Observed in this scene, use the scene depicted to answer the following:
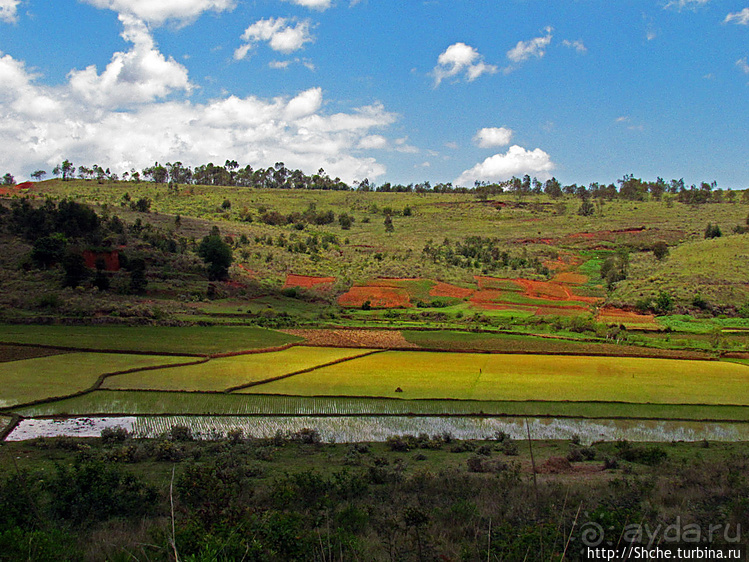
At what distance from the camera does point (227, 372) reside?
2914cm

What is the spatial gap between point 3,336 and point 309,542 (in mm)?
35709

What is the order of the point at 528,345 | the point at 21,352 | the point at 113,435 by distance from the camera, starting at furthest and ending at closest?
the point at 528,345 → the point at 21,352 → the point at 113,435

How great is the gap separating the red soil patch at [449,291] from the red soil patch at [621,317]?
16.5m

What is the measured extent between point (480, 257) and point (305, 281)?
31551 millimetres

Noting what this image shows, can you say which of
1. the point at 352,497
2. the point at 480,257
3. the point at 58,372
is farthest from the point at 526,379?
the point at 480,257

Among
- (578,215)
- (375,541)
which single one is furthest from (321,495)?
(578,215)

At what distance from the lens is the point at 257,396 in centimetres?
2539

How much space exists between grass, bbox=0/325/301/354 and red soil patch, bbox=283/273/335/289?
2692 centimetres

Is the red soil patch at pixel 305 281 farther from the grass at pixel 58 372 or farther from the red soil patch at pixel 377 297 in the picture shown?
the grass at pixel 58 372

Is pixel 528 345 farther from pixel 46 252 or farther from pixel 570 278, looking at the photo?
pixel 46 252

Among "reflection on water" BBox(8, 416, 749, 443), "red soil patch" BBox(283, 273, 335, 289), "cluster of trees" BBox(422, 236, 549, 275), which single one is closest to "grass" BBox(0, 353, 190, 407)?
"reflection on water" BBox(8, 416, 749, 443)

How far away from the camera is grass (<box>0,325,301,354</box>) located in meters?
33.7

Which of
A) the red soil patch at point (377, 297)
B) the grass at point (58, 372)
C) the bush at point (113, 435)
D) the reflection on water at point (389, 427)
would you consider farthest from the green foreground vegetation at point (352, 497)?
the red soil patch at point (377, 297)

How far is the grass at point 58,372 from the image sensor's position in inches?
942
